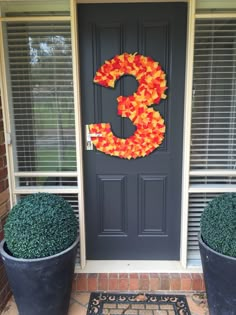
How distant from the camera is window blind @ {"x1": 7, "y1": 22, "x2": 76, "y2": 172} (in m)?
2.04

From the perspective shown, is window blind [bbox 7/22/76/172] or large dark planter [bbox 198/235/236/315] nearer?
large dark planter [bbox 198/235/236/315]

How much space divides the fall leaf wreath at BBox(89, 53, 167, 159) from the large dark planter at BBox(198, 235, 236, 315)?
0.83 m

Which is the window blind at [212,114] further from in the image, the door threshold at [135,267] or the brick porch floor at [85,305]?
the brick porch floor at [85,305]

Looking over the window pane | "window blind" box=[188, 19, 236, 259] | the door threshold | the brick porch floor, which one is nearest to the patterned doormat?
the brick porch floor

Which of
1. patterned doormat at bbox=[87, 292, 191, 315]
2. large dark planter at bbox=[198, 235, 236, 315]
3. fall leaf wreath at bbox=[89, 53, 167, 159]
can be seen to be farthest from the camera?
fall leaf wreath at bbox=[89, 53, 167, 159]

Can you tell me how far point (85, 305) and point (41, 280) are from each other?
0.56 meters

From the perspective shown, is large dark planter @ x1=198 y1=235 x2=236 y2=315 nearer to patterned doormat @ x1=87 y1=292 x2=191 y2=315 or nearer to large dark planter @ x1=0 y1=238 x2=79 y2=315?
patterned doormat @ x1=87 y1=292 x2=191 y2=315

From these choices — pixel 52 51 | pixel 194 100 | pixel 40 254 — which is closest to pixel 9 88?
pixel 52 51

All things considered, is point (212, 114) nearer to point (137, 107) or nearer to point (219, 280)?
point (137, 107)

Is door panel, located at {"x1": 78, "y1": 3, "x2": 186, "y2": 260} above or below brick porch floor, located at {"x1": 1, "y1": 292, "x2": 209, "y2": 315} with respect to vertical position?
above

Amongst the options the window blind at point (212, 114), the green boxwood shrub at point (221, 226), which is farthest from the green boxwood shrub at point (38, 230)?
the window blind at point (212, 114)

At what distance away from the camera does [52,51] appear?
2059mm

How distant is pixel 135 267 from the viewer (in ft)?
7.55

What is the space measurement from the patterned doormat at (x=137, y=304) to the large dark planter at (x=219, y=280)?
0.97 ft
